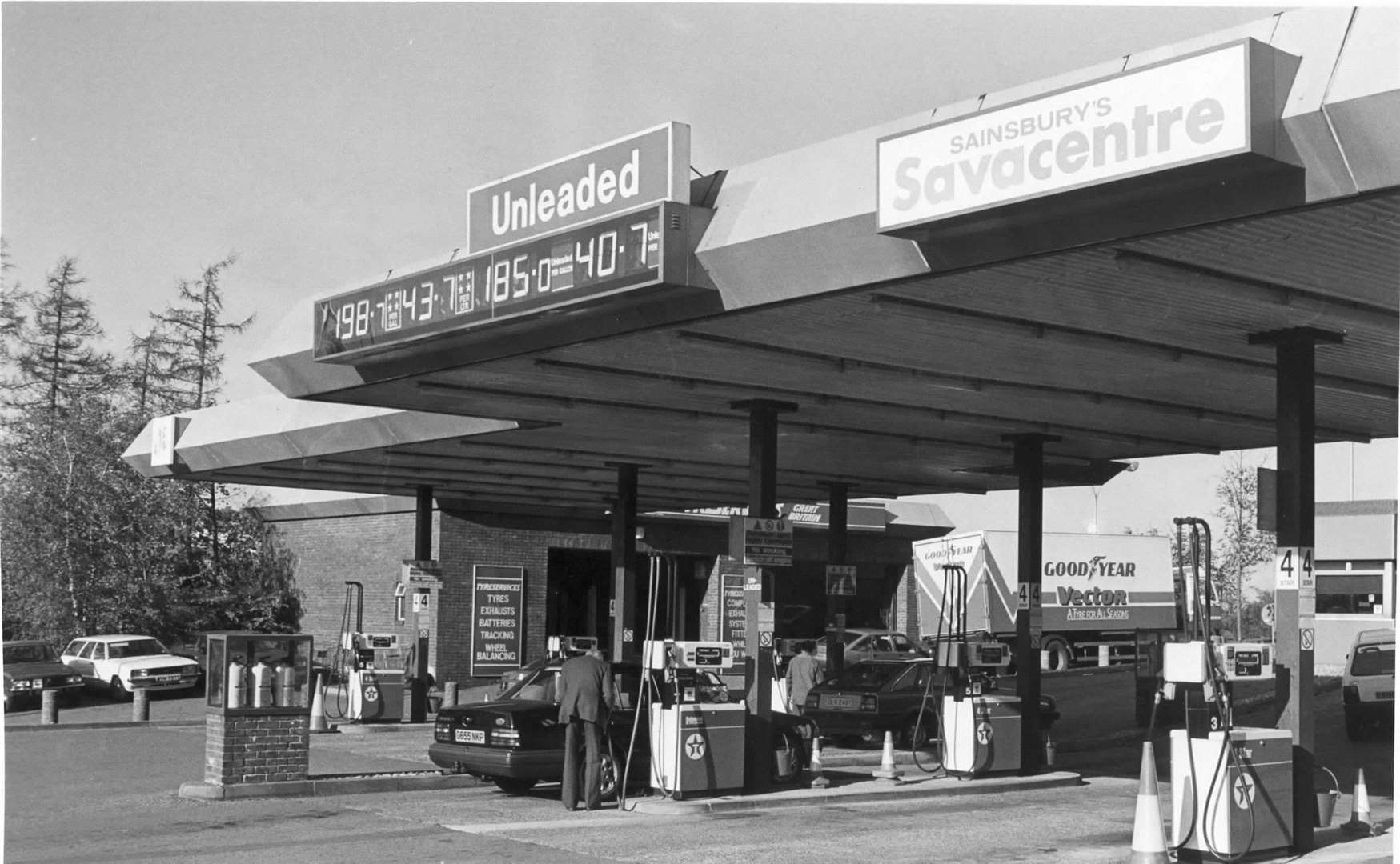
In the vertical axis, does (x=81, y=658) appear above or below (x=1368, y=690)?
below

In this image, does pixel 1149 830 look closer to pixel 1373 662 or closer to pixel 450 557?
pixel 1373 662

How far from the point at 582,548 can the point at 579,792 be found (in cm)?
2383

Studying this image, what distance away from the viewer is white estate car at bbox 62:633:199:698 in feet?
117

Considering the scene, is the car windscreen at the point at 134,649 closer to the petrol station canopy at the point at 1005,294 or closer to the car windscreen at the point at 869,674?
the petrol station canopy at the point at 1005,294

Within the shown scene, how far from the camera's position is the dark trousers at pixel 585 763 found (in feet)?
52.2

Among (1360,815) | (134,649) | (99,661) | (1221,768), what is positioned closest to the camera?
(1221,768)

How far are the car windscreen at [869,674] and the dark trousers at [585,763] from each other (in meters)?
8.47

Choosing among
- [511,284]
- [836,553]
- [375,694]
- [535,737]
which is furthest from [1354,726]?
[511,284]

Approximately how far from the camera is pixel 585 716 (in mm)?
15891

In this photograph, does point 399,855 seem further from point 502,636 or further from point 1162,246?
point 502,636

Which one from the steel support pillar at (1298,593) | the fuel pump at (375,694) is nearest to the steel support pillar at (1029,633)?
the steel support pillar at (1298,593)

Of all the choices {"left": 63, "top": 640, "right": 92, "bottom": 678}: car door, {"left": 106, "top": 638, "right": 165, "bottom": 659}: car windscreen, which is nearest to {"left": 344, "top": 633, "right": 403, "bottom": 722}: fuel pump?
{"left": 106, "top": 638, "right": 165, "bottom": 659}: car windscreen

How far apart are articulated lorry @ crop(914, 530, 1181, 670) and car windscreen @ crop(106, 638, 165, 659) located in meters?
19.1

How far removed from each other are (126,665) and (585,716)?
76.5 feet
